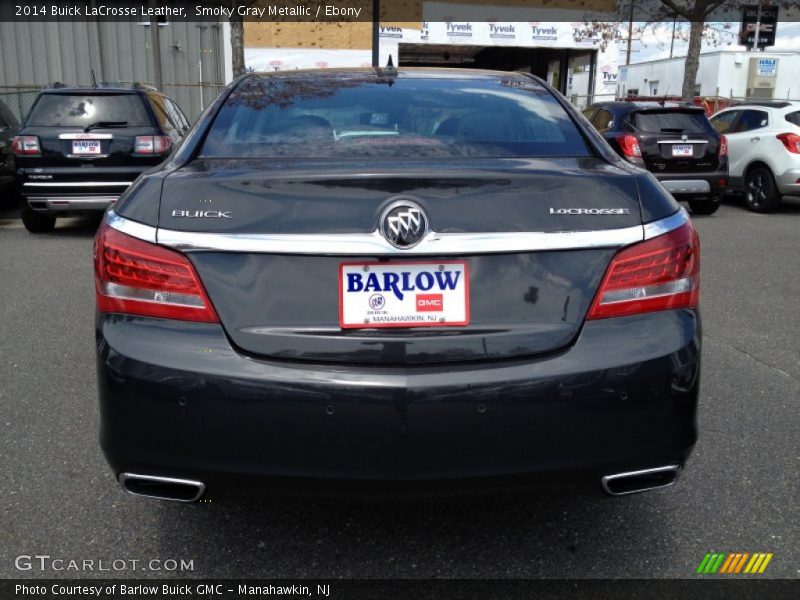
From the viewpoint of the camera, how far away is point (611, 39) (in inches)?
1016

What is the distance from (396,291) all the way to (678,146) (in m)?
10.2

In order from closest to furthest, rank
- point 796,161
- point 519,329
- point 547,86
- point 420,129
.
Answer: point 519,329 → point 420,129 → point 547,86 → point 796,161

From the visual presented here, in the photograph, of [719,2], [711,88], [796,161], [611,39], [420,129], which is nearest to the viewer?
[420,129]

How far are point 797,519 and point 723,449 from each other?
62cm

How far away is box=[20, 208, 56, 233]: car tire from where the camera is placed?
9.69 meters

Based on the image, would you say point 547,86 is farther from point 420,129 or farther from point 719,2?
point 719,2

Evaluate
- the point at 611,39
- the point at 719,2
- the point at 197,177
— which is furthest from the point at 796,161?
the point at 611,39

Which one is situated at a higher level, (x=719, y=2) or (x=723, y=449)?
(x=719, y=2)

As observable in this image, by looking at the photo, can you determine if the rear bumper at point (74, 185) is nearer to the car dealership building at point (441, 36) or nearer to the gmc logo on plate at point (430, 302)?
the gmc logo on plate at point (430, 302)

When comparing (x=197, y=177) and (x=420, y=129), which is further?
(x=420, y=129)

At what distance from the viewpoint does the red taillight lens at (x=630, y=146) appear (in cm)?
1104

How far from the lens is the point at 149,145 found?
9.10m

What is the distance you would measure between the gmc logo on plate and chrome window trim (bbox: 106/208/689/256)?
0.36 ft

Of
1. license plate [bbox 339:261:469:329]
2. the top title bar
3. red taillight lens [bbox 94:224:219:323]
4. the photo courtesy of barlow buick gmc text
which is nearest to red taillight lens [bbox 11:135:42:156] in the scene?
the photo courtesy of barlow buick gmc text
